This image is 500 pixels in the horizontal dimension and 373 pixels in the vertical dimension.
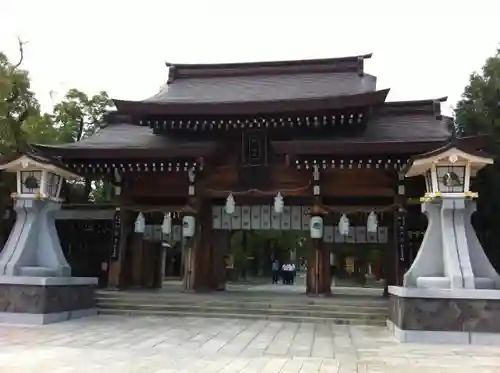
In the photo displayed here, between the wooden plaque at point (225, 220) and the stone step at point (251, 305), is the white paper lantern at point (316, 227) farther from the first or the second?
the wooden plaque at point (225, 220)

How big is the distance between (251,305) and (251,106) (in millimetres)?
5868

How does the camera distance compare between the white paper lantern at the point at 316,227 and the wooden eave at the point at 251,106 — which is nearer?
the white paper lantern at the point at 316,227

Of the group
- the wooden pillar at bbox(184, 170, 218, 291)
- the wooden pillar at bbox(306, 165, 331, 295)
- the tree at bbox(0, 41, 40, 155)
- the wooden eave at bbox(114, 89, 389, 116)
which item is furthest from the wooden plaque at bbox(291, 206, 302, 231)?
the tree at bbox(0, 41, 40, 155)

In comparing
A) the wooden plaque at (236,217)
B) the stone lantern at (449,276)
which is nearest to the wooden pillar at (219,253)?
the wooden plaque at (236,217)

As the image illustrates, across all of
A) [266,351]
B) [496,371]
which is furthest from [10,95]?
[496,371]

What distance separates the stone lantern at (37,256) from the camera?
11.8 metres

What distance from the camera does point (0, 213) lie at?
1772 centimetres

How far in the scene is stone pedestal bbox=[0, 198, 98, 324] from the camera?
38.4 feet

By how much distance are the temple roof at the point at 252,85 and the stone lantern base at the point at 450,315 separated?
711 cm

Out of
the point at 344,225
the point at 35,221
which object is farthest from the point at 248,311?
the point at 35,221

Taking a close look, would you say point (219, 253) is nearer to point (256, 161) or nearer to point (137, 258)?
point (137, 258)

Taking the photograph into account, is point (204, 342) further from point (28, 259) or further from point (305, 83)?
point (305, 83)

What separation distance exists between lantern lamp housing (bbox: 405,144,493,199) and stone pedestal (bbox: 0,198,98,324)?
8.81 m

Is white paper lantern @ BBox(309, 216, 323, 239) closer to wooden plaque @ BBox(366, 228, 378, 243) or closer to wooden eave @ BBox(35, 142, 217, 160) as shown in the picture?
wooden plaque @ BBox(366, 228, 378, 243)
